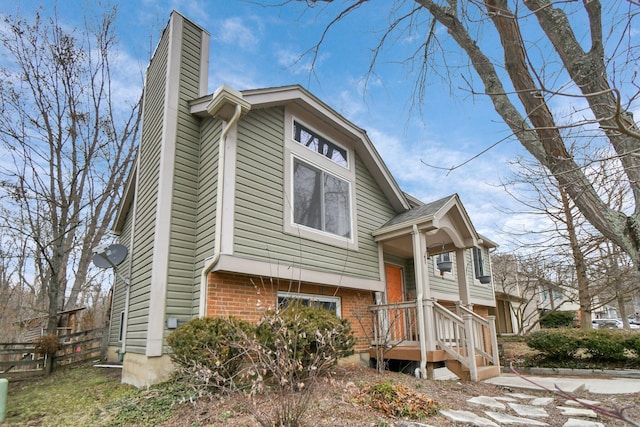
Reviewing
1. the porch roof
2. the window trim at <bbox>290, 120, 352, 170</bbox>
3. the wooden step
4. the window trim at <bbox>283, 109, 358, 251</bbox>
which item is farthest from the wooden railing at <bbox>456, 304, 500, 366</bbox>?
the window trim at <bbox>290, 120, 352, 170</bbox>

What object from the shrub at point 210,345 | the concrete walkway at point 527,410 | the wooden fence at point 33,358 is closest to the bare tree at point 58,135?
the wooden fence at point 33,358

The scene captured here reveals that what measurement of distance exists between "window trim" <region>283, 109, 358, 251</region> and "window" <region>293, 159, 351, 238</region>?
90 millimetres

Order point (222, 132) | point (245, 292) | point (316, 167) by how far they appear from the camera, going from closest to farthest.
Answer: point (245, 292)
point (222, 132)
point (316, 167)

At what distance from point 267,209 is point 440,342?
4.25 m

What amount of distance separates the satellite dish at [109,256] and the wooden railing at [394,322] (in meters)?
5.63

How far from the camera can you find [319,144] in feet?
29.8

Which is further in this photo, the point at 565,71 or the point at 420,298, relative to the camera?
the point at 420,298

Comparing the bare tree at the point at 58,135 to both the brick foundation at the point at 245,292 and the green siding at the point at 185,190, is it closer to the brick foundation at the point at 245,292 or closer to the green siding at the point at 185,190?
the green siding at the point at 185,190

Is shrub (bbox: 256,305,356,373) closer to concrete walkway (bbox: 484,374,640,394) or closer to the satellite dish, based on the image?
concrete walkway (bbox: 484,374,640,394)

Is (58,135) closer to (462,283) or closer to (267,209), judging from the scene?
(267,209)

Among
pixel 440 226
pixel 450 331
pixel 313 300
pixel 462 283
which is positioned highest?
A: pixel 440 226

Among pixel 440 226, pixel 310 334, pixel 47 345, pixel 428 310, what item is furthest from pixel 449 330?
pixel 47 345

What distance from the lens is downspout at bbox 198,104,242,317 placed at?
20.7 ft

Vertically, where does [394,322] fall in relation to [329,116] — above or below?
below
